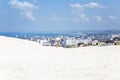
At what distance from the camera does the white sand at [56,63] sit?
547cm

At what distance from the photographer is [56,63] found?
247 inches

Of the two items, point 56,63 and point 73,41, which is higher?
point 73,41

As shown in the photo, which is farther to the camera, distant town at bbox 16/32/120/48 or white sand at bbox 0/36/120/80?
distant town at bbox 16/32/120/48

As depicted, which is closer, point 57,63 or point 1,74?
point 1,74

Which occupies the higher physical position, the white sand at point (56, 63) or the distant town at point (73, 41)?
the distant town at point (73, 41)

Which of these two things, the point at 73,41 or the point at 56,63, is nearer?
the point at 56,63

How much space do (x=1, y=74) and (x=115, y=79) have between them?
2.13 metres

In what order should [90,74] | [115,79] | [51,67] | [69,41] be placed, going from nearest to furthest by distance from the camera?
[115,79], [90,74], [51,67], [69,41]

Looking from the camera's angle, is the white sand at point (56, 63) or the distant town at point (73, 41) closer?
the white sand at point (56, 63)

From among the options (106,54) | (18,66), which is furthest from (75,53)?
(18,66)

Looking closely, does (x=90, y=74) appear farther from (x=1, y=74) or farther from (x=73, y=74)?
(x=1, y=74)

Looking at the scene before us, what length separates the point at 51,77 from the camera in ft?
17.7

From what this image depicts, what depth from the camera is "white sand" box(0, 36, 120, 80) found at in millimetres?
5473

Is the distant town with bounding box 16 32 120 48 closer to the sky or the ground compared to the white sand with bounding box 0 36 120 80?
closer to the sky
